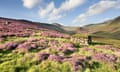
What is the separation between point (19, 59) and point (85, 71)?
10.5 meters

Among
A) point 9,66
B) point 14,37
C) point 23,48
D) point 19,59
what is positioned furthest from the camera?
point 14,37

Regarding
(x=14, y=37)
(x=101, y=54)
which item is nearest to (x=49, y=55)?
(x=101, y=54)

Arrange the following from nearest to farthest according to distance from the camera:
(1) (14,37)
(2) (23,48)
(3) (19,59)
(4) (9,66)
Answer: (4) (9,66) < (3) (19,59) < (2) (23,48) < (1) (14,37)

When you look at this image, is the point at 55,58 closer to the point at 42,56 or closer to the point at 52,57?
the point at 52,57

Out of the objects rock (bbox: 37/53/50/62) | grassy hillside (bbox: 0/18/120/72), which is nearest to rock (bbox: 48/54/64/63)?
grassy hillside (bbox: 0/18/120/72)

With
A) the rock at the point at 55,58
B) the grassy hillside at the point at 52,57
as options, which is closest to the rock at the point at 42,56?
the grassy hillside at the point at 52,57

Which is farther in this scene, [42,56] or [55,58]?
[42,56]

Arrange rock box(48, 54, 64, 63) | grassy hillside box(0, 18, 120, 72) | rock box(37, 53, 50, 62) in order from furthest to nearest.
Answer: rock box(37, 53, 50, 62) → rock box(48, 54, 64, 63) → grassy hillside box(0, 18, 120, 72)

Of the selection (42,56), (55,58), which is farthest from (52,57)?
(42,56)

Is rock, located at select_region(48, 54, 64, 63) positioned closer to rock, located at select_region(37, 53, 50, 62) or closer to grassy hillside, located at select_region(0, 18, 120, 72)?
grassy hillside, located at select_region(0, 18, 120, 72)

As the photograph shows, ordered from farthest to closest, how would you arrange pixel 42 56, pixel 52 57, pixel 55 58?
pixel 42 56, pixel 52 57, pixel 55 58

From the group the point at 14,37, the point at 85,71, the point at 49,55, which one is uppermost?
the point at 14,37

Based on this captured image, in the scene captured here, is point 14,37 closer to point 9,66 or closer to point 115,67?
point 9,66

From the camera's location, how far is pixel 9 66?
105 feet
